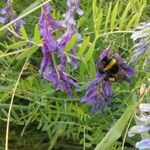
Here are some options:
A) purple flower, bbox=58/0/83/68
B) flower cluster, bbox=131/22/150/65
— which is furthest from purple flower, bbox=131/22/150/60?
purple flower, bbox=58/0/83/68

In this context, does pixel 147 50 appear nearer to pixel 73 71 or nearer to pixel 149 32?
pixel 149 32

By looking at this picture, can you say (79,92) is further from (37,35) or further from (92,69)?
(37,35)

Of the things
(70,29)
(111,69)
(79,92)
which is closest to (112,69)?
(111,69)

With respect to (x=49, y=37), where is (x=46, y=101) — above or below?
below

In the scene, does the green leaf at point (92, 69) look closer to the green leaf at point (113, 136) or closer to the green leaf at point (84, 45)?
the green leaf at point (84, 45)

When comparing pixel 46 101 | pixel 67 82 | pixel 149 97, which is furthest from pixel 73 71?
pixel 149 97

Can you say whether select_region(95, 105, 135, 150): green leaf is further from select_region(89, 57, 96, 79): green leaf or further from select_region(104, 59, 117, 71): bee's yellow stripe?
select_region(89, 57, 96, 79): green leaf

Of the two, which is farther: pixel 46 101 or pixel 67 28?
pixel 46 101
